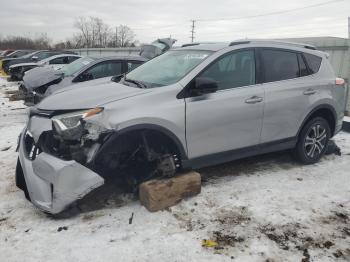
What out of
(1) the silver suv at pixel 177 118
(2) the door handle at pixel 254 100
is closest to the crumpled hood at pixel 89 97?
(1) the silver suv at pixel 177 118

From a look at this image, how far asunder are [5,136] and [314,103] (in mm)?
5564

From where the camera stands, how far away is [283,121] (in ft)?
15.5

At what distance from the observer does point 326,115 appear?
537cm

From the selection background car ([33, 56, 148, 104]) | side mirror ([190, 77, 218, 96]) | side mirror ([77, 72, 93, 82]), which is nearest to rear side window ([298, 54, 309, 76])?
side mirror ([190, 77, 218, 96])

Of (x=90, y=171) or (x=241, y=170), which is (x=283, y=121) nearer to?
(x=241, y=170)

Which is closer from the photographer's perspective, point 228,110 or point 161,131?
point 161,131

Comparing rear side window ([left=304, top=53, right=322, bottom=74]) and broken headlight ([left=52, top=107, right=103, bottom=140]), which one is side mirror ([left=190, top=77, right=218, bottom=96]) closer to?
broken headlight ([left=52, top=107, right=103, bottom=140])

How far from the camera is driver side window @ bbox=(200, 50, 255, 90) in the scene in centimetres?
419

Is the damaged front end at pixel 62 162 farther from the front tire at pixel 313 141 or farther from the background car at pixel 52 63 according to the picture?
the background car at pixel 52 63

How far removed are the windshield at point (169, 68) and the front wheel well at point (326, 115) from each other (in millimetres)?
1946

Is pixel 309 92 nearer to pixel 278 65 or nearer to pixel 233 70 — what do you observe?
pixel 278 65

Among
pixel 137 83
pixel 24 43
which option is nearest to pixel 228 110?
pixel 137 83

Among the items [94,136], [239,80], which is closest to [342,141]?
[239,80]

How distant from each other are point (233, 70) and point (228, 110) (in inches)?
22.4
